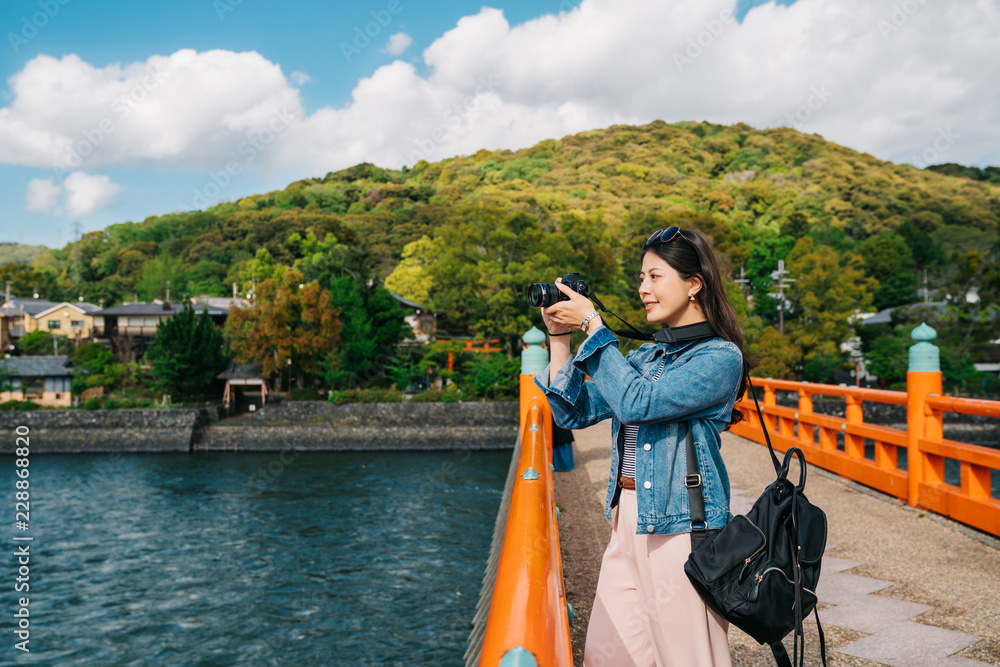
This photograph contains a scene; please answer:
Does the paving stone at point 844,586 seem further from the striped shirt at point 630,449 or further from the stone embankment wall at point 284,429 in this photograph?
the stone embankment wall at point 284,429

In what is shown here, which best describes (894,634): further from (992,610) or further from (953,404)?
(953,404)

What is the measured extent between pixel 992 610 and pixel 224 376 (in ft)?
112

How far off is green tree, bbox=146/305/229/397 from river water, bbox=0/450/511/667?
866cm

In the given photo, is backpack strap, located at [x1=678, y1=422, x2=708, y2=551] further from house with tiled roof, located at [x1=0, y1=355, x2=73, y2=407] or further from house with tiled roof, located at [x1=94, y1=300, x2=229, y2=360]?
house with tiled roof, located at [x1=94, y1=300, x2=229, y2=360]

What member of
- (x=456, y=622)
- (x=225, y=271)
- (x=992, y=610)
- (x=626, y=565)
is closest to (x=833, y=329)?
(x=456, y=622)

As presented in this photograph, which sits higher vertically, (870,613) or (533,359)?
(533,359)

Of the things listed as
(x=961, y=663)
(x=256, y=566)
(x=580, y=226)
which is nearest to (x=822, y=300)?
(x=580, y=226)

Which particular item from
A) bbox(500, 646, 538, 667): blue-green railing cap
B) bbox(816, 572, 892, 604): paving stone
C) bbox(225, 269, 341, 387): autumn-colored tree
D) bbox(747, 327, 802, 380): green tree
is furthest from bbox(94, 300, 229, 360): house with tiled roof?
bbox(500, 646, 538, 667): blue-green railing cap

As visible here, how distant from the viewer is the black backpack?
55.6 inches

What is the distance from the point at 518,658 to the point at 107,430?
32.9 m

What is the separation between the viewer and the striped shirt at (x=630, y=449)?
1.69m

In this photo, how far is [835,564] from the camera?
13.0 feet

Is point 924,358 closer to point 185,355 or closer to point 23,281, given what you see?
point 185,355

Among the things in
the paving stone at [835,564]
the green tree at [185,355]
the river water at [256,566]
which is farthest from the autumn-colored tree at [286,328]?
the paving stone at [835,564]
